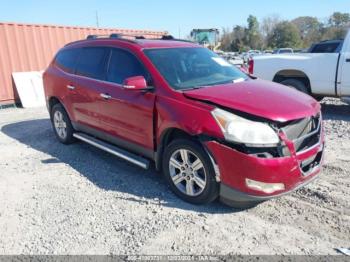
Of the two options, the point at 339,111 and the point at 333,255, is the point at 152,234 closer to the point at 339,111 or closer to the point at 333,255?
the point at 333,255

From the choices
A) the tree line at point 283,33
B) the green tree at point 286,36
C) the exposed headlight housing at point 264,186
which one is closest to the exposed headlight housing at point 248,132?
the exposed headlight housing at point 264,186

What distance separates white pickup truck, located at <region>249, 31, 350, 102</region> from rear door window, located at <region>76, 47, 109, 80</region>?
483cm

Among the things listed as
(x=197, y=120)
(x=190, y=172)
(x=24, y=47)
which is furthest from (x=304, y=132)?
(x=24, y=47)

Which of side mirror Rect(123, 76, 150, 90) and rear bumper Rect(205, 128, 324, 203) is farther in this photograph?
side mirror Rect(123, 76, 150, 90)

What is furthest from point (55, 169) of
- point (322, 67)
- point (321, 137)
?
point (322, 67)

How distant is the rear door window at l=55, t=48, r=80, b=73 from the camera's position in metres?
5.59

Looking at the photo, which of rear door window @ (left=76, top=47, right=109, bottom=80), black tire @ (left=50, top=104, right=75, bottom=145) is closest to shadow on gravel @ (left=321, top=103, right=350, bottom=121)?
rear door window @ (left=76, top=47, right=109, bottom=80)

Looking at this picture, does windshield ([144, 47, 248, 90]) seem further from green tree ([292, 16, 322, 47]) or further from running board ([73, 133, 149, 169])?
green tree ([292, 16, 322, 47])

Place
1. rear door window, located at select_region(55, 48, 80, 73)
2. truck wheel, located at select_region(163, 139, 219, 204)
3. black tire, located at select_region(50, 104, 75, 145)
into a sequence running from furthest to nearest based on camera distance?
black tire, located at select_region(50, 104, 75, 145) < rear door window, located at select_region(55, 48, 80, 73) < truck wheel, located at select_region(163, 139, 219, 204)

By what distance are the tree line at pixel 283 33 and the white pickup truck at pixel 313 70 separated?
4666cm

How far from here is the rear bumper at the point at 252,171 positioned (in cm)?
311

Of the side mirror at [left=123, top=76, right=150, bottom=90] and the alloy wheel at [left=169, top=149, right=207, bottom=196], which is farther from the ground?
the side mirror at [left=123, top=76, right=150, bottom=90]

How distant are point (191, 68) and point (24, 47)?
28.2 ft

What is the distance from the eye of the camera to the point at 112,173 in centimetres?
470
